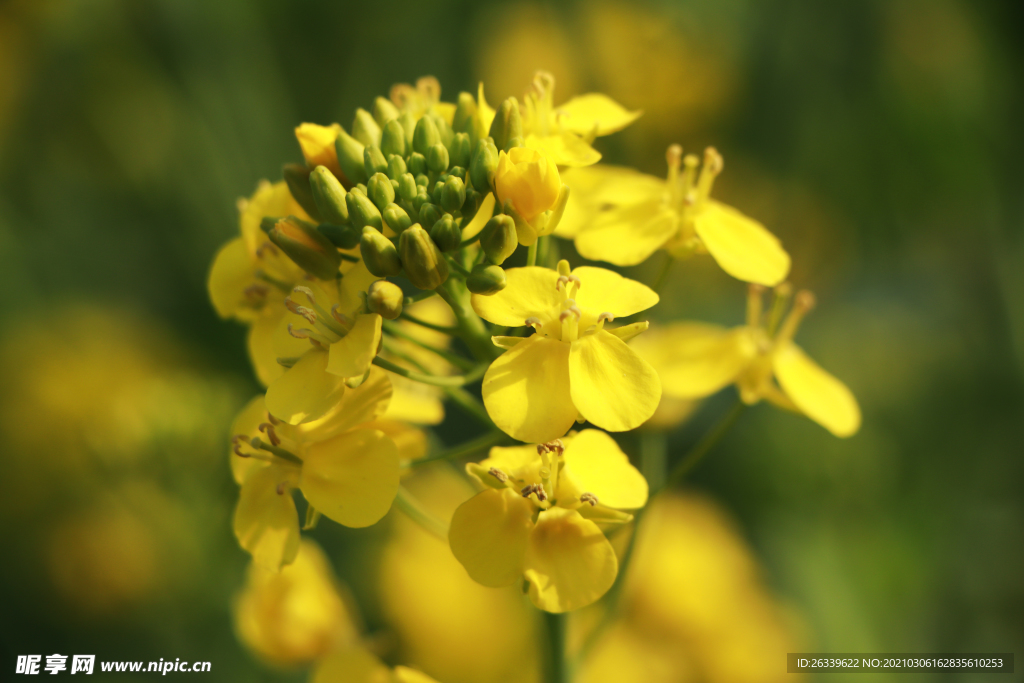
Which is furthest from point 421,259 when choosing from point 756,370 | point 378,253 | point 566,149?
point 756,370

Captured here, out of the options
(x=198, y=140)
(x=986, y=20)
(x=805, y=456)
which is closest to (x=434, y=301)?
(x=805, y=456)

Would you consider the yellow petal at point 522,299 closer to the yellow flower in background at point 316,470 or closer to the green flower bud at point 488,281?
the green flower bud at point 488,281

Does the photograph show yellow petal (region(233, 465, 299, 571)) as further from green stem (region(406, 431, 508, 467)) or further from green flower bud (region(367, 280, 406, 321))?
green flower bud (region(367, 280, 406, 321))

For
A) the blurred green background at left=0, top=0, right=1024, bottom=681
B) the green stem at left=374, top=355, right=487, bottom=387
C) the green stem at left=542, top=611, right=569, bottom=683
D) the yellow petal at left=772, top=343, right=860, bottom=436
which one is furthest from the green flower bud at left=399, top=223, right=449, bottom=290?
the blurred green background at left=0, top=0, right=1024, bottom=681

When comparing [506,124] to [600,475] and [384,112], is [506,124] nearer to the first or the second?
[384,112]

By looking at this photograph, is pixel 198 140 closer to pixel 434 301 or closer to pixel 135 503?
pixel 135 503

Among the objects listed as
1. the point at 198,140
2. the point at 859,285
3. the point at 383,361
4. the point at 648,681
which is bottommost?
the point at 648,681

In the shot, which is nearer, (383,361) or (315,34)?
(383,361)

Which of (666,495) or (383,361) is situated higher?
(383,361)
